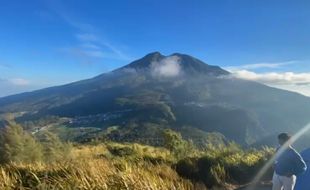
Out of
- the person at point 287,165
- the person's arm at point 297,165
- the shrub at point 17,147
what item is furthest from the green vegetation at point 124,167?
the person's arm at point 297,165

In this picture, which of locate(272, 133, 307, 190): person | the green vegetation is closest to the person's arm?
locate(272, 133, 307, 190): person

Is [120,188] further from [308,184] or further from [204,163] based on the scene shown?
[204,163]

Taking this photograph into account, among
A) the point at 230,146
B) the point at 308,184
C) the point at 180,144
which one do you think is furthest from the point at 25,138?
the point at 308,184

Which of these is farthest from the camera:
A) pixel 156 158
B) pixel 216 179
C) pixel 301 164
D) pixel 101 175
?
pixel 156 158

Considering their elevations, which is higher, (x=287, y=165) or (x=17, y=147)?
(x=287, y=165)

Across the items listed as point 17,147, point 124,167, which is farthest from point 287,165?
point 17,147

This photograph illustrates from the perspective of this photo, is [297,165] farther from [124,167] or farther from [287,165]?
[124,167]
